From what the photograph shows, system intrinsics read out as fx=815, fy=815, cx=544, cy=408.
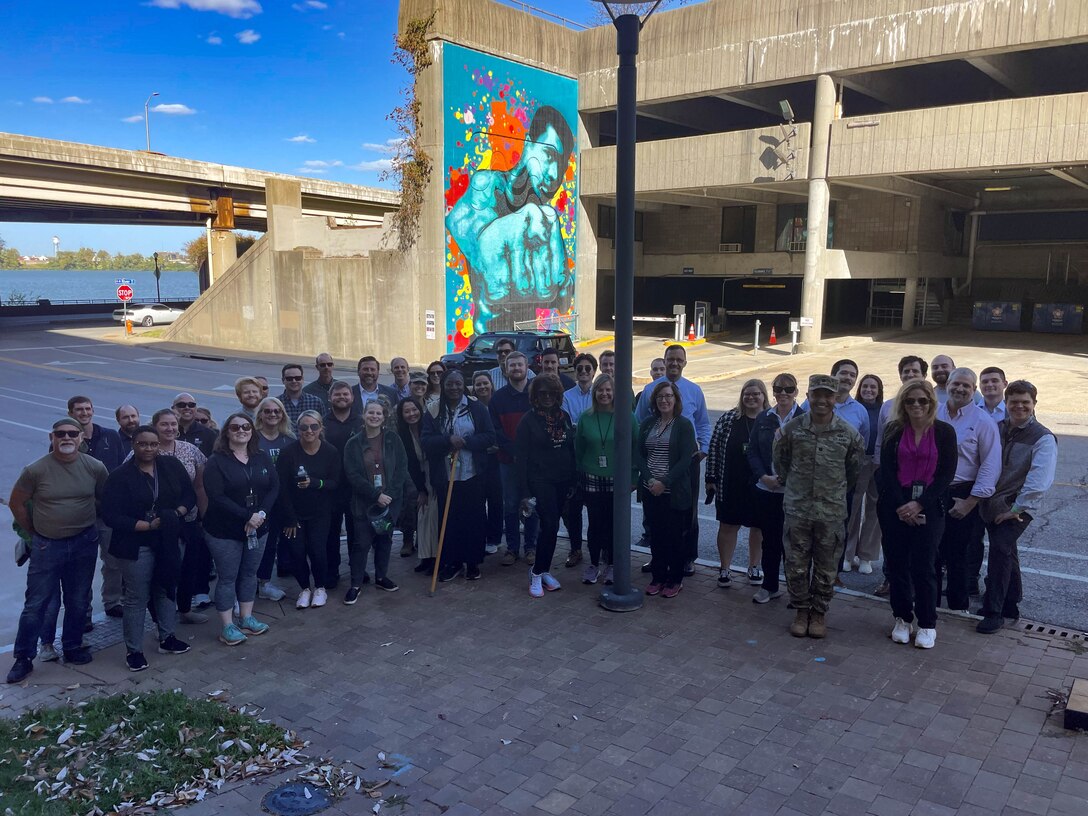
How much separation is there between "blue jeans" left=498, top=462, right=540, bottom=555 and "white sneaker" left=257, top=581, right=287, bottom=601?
6.98 feet

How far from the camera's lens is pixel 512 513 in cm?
791

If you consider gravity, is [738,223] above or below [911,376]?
above

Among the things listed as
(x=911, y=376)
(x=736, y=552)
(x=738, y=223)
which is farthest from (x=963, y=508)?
(x=738, y=223)

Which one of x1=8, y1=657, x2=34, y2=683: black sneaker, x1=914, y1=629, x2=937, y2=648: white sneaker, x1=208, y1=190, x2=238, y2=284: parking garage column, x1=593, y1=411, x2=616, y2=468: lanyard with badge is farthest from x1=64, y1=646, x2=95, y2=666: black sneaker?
x1=208, y1=190, x2=238, y2=284: parking garage column

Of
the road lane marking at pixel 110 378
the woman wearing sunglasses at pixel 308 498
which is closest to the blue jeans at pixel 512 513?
the woman wearing sunglasses at pixel 308 498

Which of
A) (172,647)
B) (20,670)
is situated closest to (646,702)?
(172,647)

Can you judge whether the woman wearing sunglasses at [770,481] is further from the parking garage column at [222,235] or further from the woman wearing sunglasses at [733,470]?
the parking garage column at [222,235]

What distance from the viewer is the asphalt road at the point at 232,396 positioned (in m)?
7.13

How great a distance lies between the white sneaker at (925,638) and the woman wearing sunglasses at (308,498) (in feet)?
14.8

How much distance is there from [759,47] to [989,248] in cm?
1630

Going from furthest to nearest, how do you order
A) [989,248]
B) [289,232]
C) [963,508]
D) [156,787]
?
[989,248] < [289,232] < [963,508] < [156,787]

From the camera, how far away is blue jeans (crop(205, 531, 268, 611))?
600 cm

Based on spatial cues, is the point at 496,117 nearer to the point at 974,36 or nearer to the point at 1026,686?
the point at 974,36

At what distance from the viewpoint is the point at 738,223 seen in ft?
119
